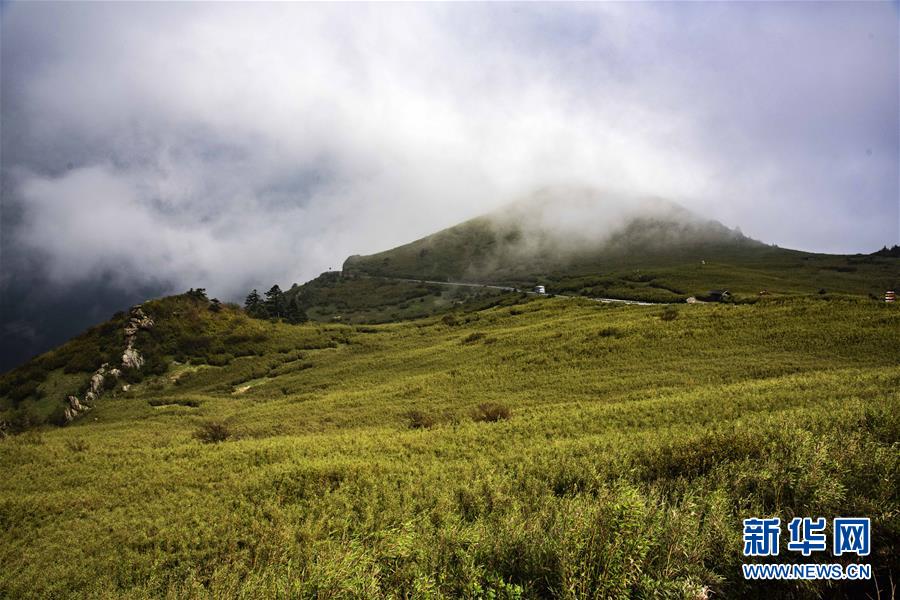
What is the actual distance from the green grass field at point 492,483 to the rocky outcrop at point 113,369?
4328mm

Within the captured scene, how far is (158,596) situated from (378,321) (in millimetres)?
117418

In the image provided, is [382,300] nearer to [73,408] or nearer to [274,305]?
[274,305]

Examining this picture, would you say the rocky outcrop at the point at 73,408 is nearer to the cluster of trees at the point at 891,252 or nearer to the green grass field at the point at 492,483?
the green grass field at the point at 492,483

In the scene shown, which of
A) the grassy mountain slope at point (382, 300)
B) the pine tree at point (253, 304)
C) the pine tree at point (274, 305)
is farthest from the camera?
the grassy mountain slope at point (382, 300)

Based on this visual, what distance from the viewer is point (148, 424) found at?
23.5 m

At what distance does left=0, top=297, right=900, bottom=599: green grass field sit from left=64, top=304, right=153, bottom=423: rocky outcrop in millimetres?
4328

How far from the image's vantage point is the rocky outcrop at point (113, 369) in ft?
99.9

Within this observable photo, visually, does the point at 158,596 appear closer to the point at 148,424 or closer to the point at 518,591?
the point at 518,591

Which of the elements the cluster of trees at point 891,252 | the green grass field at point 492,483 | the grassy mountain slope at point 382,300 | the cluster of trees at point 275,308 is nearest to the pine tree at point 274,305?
the cluster of trees at point 275,308

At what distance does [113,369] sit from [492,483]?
39994 millimetres

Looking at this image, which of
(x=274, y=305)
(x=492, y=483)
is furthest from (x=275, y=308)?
(x=492, y=483)

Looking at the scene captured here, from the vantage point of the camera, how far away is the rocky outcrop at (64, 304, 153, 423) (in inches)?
1199

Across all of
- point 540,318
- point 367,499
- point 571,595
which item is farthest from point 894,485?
point 540,318

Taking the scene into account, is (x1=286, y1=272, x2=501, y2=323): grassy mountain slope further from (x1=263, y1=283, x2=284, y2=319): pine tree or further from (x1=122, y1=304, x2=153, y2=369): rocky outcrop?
(x1=122, y1=304, x2=153, y2=369): rocky outcrop
